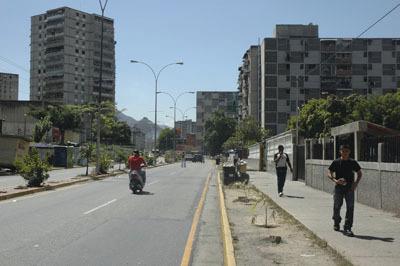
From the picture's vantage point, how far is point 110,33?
15162 cm

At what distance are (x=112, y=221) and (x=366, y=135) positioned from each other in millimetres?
8869

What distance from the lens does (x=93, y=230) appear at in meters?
12.6

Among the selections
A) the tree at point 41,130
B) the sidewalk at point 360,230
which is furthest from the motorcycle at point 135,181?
the tree at point 41,130

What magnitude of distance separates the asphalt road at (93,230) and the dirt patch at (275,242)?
45.7 inches

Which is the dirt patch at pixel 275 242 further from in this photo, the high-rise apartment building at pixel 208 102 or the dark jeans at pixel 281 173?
the high-rise apartment building at pixel 208 102

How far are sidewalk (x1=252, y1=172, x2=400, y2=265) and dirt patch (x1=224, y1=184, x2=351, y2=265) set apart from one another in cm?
19

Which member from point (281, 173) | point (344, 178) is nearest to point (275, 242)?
point (344, 178)

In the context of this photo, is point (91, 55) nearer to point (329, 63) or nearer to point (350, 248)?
point (329, 63)

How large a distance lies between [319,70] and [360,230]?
11030 centimetres

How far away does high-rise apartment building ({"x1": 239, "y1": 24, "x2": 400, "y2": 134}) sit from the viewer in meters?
118

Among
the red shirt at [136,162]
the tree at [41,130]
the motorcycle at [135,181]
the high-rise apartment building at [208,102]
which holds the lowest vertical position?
the motorcycle at [135,181]

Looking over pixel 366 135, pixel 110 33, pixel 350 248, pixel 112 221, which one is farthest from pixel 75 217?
pixel 110 33

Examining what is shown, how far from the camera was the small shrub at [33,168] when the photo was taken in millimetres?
25016

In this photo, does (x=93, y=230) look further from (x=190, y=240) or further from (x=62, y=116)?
(x=62, y=116)
